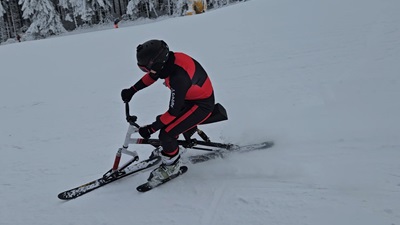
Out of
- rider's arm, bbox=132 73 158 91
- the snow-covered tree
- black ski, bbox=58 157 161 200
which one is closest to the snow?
black ski, bbox=58 157 161 200

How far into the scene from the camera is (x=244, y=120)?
5715 millimetres

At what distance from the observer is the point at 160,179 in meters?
3.98

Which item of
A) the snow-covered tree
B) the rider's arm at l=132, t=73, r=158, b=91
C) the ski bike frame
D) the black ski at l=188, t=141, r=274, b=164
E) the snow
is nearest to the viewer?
the snow

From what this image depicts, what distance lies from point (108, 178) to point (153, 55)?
5.68 ft

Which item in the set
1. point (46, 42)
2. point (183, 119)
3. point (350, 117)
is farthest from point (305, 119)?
point (46, 42)

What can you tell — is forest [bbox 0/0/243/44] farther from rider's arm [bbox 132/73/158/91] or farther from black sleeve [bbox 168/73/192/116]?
black sleeve [bbox 168/73/192/116]

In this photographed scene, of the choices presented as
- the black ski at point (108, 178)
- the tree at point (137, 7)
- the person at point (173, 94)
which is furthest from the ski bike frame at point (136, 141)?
the tree at point (137, 7)

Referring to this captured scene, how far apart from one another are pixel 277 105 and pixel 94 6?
35.3 meters

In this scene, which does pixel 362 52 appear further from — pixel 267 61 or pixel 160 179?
pixel 160 179

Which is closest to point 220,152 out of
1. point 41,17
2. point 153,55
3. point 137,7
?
point 153,55

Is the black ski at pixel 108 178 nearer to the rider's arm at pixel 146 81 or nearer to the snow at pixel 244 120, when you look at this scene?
the snow at pixel 244 120

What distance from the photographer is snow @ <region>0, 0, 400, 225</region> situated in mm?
3436

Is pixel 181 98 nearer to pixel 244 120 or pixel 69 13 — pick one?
pixel 244 120

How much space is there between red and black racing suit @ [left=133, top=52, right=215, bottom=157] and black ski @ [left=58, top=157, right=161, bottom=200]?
54 cm
